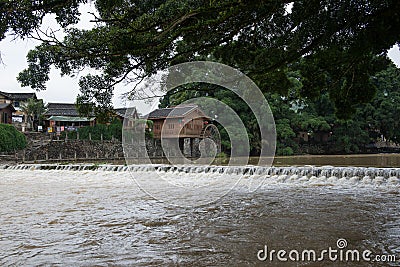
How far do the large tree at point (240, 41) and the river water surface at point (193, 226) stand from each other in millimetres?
1712

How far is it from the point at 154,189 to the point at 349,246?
18.3 ft

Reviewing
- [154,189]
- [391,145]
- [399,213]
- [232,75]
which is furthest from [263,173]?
[391,145]

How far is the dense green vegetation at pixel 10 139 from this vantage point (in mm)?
19609

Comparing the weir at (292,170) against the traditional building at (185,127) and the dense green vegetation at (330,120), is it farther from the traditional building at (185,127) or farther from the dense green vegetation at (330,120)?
the dense green vegetation at (330,120)

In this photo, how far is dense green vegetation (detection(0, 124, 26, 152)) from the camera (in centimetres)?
1961

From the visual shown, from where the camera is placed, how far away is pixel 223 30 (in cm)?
468

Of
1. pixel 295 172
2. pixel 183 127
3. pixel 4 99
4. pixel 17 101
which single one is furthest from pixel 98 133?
pixel 295 172

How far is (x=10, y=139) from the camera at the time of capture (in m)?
20.1

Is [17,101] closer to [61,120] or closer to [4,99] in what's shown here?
[4,99]

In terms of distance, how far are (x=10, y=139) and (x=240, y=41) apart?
707 inches

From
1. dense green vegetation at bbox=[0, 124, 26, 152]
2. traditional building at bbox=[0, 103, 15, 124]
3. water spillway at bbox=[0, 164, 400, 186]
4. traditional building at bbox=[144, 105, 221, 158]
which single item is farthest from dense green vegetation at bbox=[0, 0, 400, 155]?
traditional building at bbox=[0, 103, 15, 124]

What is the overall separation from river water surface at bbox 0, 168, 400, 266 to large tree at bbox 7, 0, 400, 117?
5.62ft

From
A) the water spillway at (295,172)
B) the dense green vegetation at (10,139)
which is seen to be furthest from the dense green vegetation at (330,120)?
the water spillway at (295,172)

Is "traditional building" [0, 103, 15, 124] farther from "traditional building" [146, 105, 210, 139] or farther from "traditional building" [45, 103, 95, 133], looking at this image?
"traditional building" [146, 105, 210, 139]
